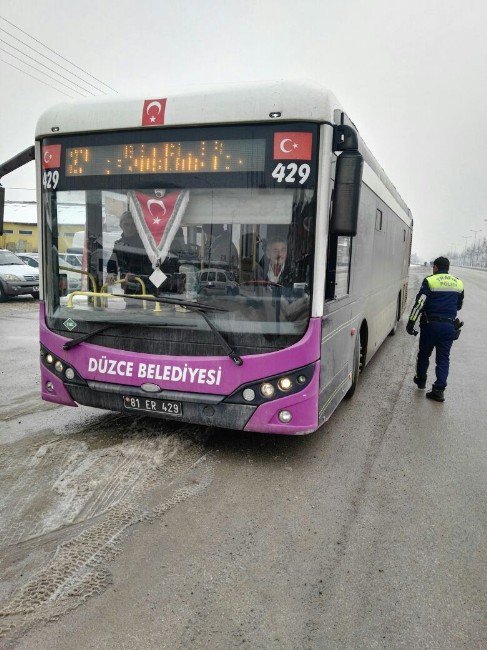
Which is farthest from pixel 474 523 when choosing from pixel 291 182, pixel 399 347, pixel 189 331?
pixel 399 347

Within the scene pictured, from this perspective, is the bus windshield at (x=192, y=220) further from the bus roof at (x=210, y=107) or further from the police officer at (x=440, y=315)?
the police officer at (x=440, y=315)

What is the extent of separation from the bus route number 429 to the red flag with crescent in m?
0.74

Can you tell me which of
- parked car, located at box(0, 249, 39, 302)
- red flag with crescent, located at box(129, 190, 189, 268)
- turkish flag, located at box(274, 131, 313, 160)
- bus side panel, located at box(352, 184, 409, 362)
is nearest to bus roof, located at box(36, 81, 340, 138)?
turkish flag, located at box(274, 131, 313, 160)

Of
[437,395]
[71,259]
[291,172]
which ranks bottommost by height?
[437,395]

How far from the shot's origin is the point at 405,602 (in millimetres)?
2701

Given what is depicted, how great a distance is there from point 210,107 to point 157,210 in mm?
891

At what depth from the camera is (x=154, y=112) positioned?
406cm

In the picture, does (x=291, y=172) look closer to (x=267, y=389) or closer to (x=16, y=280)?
(x=267, y=389)

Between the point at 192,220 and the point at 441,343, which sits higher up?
the point at 192,220

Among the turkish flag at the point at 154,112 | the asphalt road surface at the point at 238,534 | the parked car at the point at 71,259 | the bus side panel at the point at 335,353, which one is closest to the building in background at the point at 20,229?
the parked car at the point at 71,259

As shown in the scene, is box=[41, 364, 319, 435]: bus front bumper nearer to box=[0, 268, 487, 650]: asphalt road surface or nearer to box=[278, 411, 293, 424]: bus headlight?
box=[278, 411, 293, 424]: bus headlight

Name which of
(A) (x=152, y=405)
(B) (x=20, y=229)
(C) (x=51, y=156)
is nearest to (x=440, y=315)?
(A) (x=152, y=405)

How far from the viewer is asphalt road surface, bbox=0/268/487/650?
250 centimetres

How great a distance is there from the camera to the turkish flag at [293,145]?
379 centimetres
